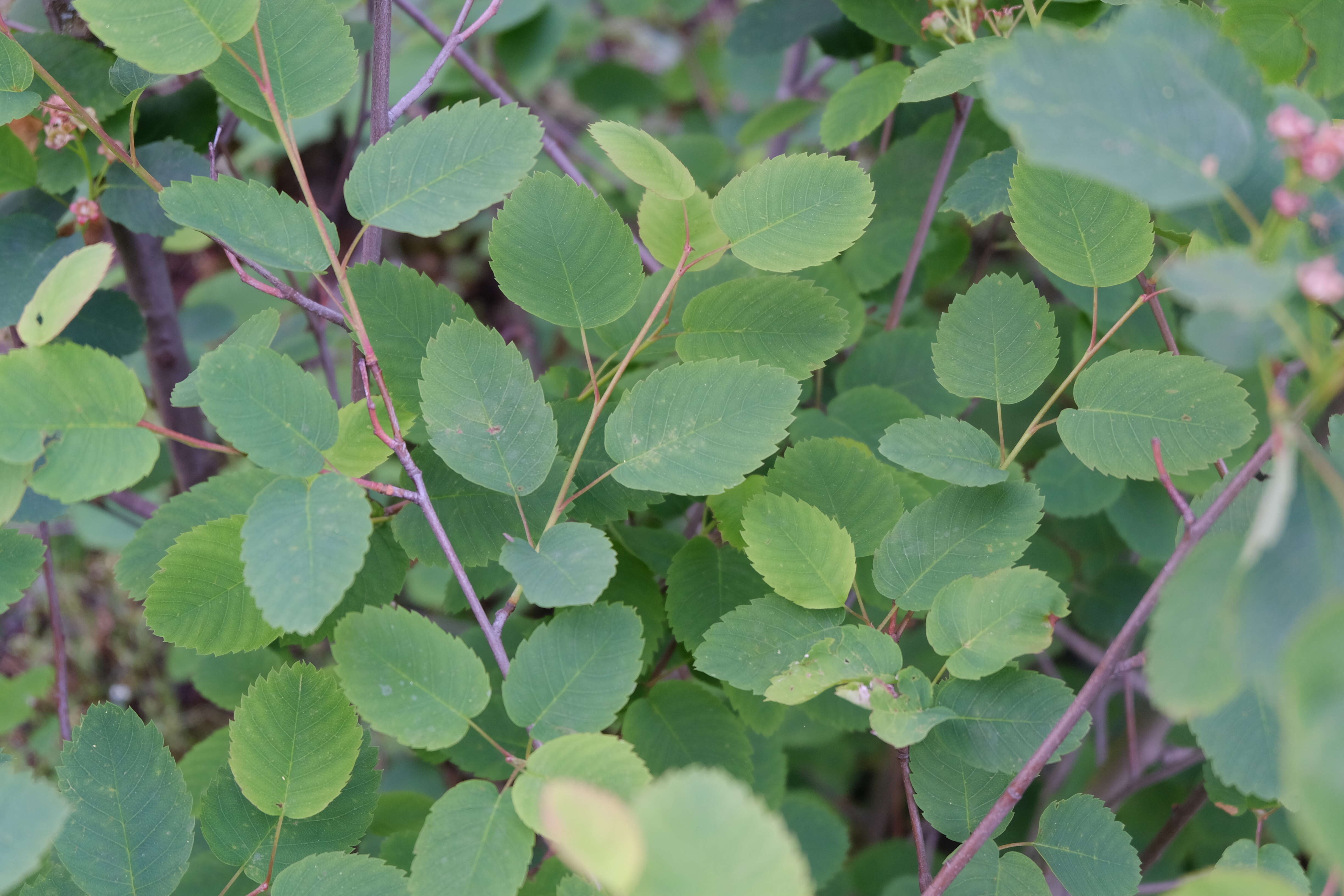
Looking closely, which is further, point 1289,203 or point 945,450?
point 945,450

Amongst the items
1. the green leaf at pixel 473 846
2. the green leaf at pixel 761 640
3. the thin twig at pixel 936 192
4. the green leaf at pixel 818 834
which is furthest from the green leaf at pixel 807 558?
the green leaf at pixel 818 834

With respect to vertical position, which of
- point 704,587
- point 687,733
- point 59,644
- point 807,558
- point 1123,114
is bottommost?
point 59,644

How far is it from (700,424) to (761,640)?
A: 0.16 m

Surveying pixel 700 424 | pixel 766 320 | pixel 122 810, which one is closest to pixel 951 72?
pixel 766 320

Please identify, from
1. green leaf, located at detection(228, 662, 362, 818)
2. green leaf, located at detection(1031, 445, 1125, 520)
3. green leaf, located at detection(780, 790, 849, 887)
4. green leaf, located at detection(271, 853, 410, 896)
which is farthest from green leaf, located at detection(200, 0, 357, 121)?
green leaf, located at detection(780, 790, 849, 887)

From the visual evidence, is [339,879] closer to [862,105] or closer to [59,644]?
[59,644]

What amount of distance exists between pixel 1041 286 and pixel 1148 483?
0.64m

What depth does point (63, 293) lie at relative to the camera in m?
0.53

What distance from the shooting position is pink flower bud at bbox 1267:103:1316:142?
38 centimetres

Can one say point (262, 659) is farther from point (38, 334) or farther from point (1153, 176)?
point (1153, 176)

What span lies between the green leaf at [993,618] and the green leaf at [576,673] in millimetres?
194

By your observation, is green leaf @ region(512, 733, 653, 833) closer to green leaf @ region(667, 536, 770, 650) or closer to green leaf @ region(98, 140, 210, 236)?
green leaf @ region(667, 536, 770, 650)

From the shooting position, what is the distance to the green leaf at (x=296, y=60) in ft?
2.05

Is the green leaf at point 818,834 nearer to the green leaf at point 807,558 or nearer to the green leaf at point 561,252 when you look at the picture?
the green leaf at point 807,558
